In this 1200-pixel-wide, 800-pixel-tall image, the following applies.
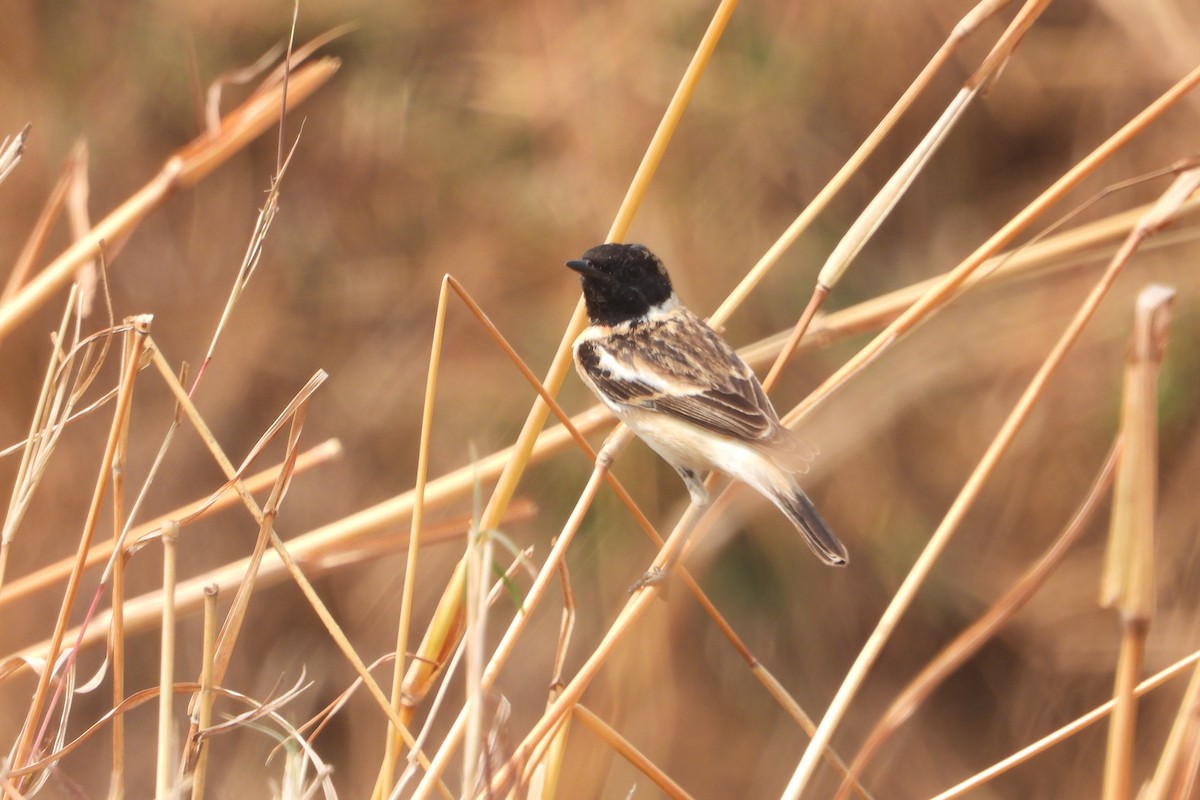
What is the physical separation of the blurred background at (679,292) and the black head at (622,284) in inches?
31.3

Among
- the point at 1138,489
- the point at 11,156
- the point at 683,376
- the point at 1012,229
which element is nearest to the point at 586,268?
the point at 683,376

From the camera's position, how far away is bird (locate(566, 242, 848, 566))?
127 inches

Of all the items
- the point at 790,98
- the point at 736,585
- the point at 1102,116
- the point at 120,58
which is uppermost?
the point at 120,58

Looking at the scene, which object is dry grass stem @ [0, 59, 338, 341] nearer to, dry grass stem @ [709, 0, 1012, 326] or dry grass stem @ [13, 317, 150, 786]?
dry grass stem @ [13, 317, 150, 786]

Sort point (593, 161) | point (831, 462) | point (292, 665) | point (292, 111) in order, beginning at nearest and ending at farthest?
point (831, 462) < point (593, 161) < point (292, 111) < point (292, 665)

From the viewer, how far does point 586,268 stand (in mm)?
3596

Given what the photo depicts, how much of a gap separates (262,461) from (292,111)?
1.93 metres

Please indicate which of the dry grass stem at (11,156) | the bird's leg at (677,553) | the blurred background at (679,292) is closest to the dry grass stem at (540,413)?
the bird's leg at (677,553)

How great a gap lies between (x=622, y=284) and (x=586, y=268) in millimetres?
267

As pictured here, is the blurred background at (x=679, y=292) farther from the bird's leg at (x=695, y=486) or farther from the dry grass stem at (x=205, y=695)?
the dry grass stem at (x=205, y=695)

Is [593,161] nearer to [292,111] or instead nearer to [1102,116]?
[292,111]

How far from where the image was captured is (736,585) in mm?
5305

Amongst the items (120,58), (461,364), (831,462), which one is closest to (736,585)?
(831,462)

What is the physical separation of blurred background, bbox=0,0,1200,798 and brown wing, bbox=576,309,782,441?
1028 mm
